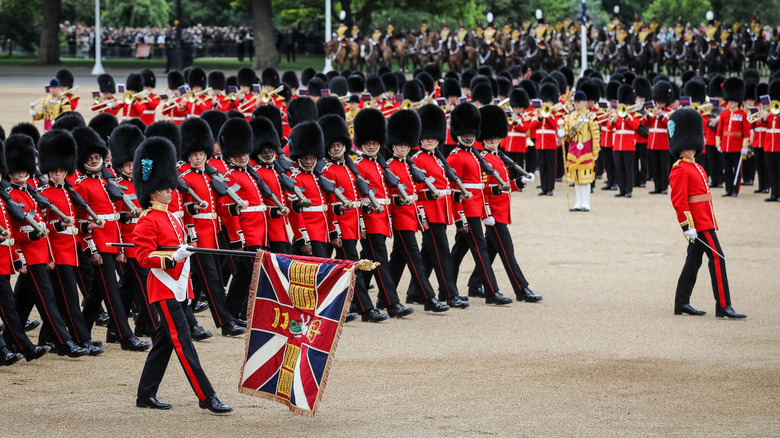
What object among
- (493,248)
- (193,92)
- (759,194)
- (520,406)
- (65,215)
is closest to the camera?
(520,406)

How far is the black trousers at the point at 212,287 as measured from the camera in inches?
297

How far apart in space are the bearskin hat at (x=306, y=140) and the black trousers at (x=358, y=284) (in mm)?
636

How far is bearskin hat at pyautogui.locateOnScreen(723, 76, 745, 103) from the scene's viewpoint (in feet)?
47.6

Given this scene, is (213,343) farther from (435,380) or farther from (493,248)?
(493,248)

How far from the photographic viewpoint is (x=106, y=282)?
7.22 m

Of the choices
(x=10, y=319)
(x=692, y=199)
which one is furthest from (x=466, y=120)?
(x=10, y=319)

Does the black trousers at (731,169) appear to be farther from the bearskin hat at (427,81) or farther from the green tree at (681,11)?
the green tree at (681,11)

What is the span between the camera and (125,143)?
7629mm

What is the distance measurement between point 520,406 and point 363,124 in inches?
124

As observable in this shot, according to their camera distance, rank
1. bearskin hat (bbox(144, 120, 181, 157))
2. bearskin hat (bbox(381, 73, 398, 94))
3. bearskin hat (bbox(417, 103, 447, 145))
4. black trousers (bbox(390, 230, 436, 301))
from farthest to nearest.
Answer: bearskin hat (bbox(381, 73, 398, 94)) → bearskin hat (bbox(417, 103, 447, 145)) → black trousers (bbox(390, 230, 436, 301)) → bearskin hat (bbox(144, 120, 181, 157))

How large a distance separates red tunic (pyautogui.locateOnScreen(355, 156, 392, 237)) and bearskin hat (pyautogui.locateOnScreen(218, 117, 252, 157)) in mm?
803

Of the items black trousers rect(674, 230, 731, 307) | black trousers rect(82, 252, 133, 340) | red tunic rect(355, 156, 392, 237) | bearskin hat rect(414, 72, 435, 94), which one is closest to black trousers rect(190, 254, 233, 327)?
black trousers rect(82, 252, 133, 340)

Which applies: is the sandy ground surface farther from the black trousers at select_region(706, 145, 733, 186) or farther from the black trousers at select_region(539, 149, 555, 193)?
the black trousers at select_region(706, 145, 733, 186)

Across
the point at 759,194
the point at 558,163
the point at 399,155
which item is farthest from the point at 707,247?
the point at 558,163
